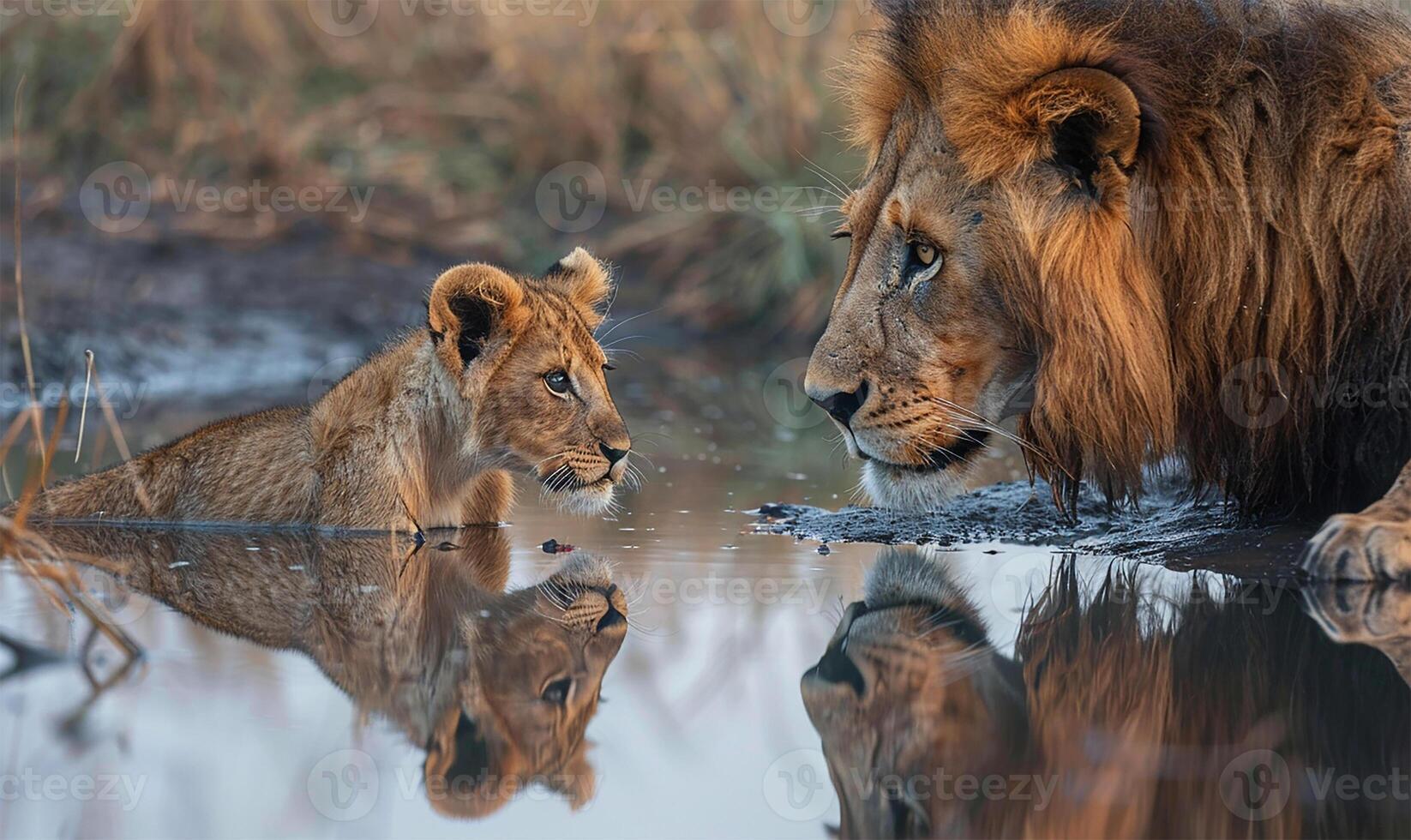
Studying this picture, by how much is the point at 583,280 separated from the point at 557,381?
519mm

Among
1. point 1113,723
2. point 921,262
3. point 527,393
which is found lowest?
point 1113,723

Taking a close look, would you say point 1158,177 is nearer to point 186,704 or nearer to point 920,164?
point 920,164

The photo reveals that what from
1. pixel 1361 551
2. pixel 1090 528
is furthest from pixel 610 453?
pixel 1361 551

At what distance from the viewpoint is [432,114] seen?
416 inches

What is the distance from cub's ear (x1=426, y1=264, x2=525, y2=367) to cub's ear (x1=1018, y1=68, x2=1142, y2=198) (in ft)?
4.96

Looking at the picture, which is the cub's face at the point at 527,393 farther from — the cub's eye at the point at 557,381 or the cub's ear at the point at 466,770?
the cub's ear at the point at 466,770

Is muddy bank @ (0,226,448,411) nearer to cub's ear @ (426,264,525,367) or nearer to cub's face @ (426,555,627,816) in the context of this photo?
cub's ear @ (426,264,525,367)

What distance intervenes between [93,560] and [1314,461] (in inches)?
106

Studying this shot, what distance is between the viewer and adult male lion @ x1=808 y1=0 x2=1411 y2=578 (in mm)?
3791

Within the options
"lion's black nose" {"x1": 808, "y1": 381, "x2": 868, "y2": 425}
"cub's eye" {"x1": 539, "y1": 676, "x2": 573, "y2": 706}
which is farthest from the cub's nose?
"cub's eye" {"x1": 539, "y1": 676, "x2": 573, "y2": 706}

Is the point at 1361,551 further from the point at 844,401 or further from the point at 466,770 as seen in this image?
the point at 466,770

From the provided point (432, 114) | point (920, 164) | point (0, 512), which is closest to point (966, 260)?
point (920, 164)

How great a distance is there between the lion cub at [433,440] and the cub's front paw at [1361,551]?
1859mm

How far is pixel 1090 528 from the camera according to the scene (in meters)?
4.60
